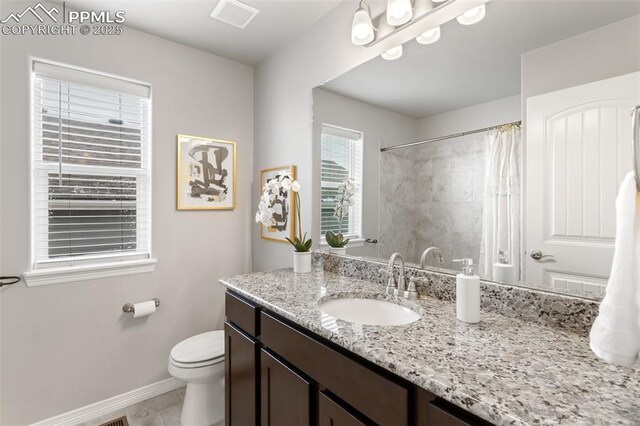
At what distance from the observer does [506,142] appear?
1.14 metres

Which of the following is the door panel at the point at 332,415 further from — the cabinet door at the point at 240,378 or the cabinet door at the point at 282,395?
the cabinet door at the point at 240,378

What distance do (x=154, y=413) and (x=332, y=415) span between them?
1.65 meters

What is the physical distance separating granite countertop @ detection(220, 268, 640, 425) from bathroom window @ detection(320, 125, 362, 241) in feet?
2.23

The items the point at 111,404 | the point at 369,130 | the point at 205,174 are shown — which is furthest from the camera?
the point at 205,174

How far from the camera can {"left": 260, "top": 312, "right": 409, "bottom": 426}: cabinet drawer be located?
0.77 m

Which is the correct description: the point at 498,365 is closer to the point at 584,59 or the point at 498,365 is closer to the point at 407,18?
the point at 584,59

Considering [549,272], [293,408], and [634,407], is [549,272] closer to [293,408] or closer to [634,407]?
[634,407]

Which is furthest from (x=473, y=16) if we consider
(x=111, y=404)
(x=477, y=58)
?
(x=111, y=404)

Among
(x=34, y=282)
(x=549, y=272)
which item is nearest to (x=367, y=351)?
(x=549, y=272)

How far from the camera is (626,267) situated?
590mm

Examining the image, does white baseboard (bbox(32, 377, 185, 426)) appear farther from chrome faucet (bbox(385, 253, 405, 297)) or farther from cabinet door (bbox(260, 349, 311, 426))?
chrome faucet (bbox(385, 253, 405, 297))

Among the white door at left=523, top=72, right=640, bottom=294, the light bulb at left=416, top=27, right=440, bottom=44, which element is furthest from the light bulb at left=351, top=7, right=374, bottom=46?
the white door at left=523, top=72, right=640, bottom=294

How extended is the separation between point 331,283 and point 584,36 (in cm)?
135

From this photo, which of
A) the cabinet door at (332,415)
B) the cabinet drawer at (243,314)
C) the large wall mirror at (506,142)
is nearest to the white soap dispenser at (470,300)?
the large wall mirror at (506,142)
